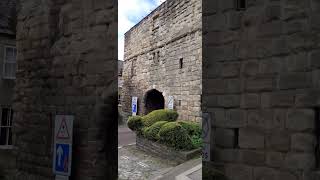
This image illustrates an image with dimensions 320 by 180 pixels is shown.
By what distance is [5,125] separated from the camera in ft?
46.8

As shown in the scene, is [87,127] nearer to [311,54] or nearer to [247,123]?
[247,123]

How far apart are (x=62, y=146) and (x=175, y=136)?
7361 millimetres

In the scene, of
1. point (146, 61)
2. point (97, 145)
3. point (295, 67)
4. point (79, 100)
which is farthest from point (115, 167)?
point (146, 61)

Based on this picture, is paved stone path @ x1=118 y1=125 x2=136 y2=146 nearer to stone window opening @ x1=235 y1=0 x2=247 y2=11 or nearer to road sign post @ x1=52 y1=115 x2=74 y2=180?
road sign post @ x1=52 y1=115 x2=74 y2=180

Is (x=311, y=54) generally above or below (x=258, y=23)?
below

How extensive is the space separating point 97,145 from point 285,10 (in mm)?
2687

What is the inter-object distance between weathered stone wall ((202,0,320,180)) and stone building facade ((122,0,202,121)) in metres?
9.52

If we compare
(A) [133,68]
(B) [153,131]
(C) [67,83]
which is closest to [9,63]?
(B) [153,131]

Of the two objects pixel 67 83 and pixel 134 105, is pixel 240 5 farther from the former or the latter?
pixel 134 105

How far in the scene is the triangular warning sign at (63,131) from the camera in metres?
5.07

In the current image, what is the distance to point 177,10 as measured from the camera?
53.1 ft

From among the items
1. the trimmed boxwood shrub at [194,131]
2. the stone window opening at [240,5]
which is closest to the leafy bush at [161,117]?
the trimmed boxwood shrub at [194,131]

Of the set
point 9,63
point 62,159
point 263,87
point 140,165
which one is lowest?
point 140,165

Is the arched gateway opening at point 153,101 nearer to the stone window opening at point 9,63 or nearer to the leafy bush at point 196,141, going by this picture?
the stone window opening at point 9,63
